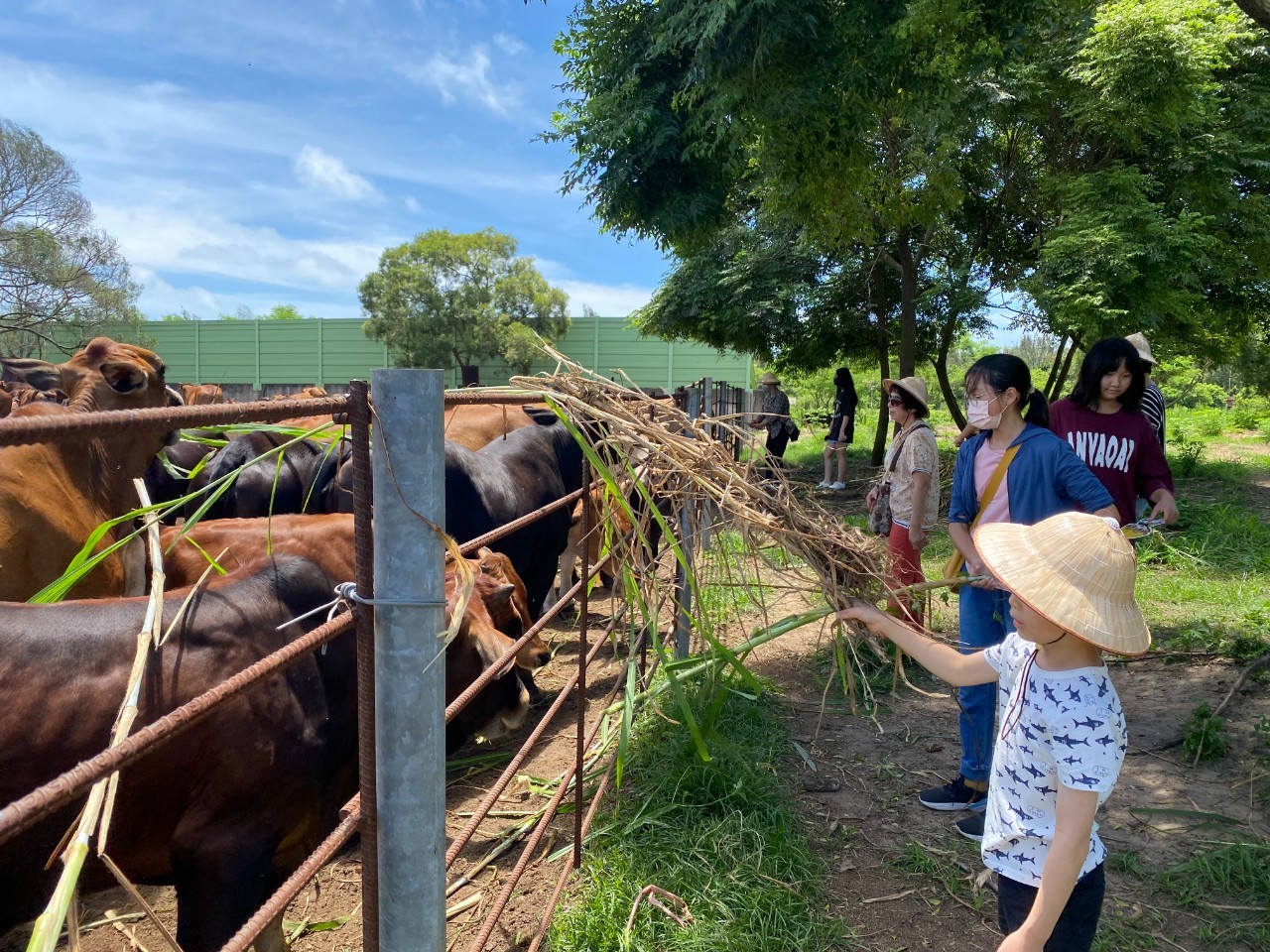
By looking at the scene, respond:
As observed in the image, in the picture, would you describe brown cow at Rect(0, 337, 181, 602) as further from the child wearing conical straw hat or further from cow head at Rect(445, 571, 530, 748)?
the child wearing conical straw hat

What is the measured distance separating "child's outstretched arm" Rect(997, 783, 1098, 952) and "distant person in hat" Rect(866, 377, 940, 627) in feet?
8.77

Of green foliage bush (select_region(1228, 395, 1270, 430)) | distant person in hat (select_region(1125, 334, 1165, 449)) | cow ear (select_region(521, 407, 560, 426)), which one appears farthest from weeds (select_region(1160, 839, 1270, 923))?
green foliage bush (select_region(1228, 395, 1270, 430))

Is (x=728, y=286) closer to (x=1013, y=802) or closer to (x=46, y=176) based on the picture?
(x=1013, y=802)

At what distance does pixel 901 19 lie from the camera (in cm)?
516

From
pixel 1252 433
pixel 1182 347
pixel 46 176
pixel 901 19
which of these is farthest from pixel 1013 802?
pixel 46 176

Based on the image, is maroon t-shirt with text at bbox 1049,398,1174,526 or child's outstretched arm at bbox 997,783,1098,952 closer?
child's outstretched arm at bbox 997,783,1098,952

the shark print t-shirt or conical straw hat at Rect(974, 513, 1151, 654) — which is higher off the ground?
conical straw hat at Rect(974, 513, 1151, 654)

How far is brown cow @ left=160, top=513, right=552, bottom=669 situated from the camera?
3.40 m

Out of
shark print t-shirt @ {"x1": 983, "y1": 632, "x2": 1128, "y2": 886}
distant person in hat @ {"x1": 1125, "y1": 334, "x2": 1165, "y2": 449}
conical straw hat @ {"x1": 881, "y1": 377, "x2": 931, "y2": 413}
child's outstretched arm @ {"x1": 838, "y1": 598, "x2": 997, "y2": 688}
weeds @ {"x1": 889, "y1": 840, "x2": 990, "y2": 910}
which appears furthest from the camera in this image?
conical straw hat @ {"x1": 881, "y1": 377, "x2": 931, "y2": 413}

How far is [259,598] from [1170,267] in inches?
373

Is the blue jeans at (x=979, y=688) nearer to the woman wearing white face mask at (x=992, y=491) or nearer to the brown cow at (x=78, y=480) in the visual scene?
the woman wearing white face mask at (x=992, y=491)

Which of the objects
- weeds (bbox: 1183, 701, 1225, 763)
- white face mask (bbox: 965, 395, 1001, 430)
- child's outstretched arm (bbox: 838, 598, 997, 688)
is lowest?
weeds (bbox: 1183, 701, 1225, 763)

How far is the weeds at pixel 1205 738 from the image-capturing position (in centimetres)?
390

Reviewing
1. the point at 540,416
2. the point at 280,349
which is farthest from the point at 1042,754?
the point at 280,349
